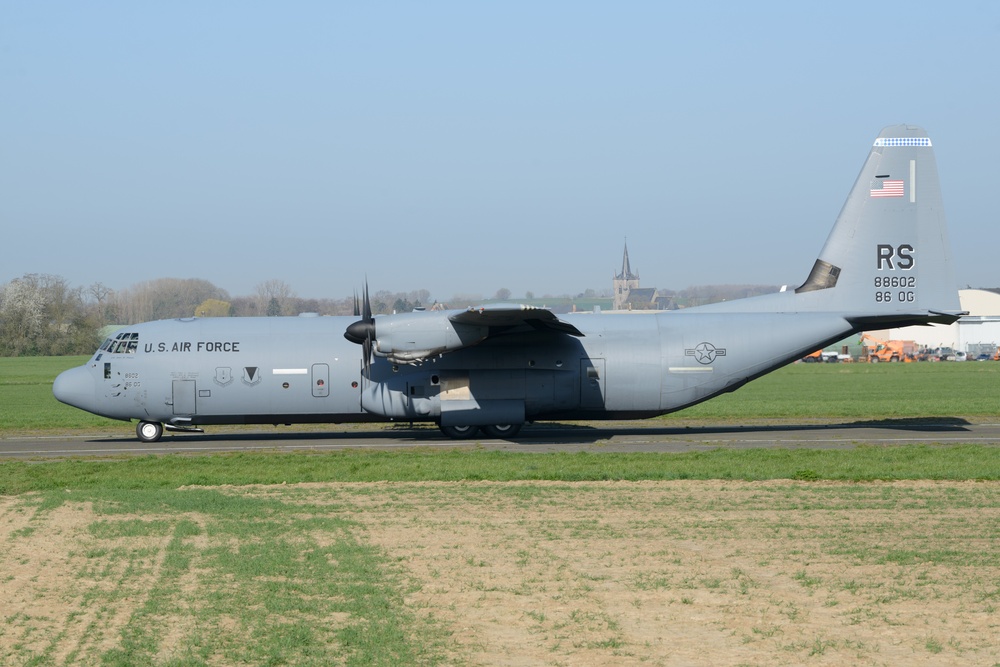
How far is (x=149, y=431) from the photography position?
94.8 feet

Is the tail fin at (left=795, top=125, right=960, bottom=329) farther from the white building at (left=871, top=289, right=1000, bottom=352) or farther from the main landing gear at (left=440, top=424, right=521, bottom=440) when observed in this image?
the white building at (left=871, top=289, right=1000, bottom=352)

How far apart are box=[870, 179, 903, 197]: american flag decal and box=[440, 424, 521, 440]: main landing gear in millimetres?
11824

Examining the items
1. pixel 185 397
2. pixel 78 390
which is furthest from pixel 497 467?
pixel 78 390

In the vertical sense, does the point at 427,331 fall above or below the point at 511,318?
below

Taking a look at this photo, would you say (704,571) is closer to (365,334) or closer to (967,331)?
(365,334)

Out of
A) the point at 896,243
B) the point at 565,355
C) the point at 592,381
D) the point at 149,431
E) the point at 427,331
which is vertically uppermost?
the point at 896,243

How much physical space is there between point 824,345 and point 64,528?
65.4 ft

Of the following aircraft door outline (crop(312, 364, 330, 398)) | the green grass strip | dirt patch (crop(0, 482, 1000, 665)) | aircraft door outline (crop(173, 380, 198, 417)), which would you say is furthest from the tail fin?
aircraft door outline (crop(173, 380, 198, 417))

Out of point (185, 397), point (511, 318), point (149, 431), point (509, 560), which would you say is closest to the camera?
point (509, 560)

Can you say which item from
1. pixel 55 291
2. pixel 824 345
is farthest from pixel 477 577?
pixel 55 291

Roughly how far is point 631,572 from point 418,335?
561 inches

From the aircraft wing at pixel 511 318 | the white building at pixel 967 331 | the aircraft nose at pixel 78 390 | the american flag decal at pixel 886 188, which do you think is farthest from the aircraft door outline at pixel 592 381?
the white building at pixel 967 331

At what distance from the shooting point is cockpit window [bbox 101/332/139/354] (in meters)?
28.1

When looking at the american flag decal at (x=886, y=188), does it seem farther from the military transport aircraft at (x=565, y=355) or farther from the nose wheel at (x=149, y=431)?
the nose wheel at (x=149, y=431)
